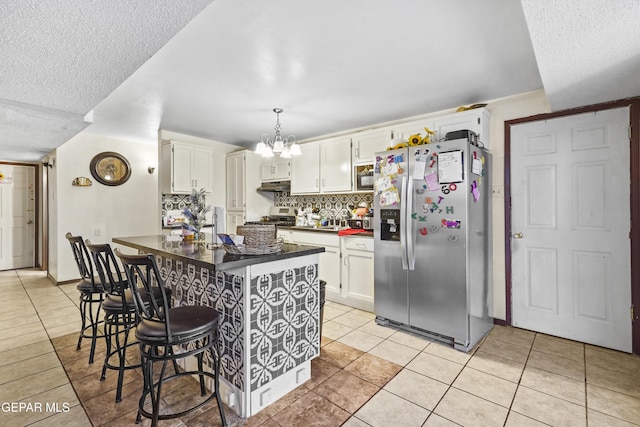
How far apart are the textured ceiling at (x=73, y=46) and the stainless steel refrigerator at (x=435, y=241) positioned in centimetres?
215

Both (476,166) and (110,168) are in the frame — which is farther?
(110,168)

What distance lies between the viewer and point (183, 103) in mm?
3371

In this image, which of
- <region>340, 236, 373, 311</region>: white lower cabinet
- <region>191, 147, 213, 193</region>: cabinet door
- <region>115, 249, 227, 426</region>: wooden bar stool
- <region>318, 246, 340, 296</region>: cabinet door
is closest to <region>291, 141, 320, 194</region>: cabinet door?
<region>318, 246, 340, 296</region>: cabinet door

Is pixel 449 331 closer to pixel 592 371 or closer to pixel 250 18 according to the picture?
pixel 592 371

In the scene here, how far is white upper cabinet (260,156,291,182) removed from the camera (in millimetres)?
4922

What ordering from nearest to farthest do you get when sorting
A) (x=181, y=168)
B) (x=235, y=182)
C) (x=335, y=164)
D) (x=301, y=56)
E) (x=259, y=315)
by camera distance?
(x=259, y=315) < (x=301, y=56) < (x=335, y=164) < (x=181, y=168) < (x=235, y=182)

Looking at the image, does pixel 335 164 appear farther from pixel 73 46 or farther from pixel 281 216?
pixel 73 46

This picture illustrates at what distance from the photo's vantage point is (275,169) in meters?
5.06

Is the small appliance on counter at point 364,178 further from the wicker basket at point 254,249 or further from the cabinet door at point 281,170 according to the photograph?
the wicker basket at point 254,249

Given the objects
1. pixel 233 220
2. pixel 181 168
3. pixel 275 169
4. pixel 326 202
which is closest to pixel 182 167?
pixel 181 168

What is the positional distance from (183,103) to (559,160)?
3.89 meters

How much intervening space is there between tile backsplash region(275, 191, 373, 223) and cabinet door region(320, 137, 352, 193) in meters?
0.32

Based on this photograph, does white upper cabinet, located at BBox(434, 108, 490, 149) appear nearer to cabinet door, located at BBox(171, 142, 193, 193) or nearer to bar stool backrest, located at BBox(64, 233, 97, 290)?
bar stool backrest, located at BBox(64, 233, 97, 290)

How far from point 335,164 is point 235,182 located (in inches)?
75.3
